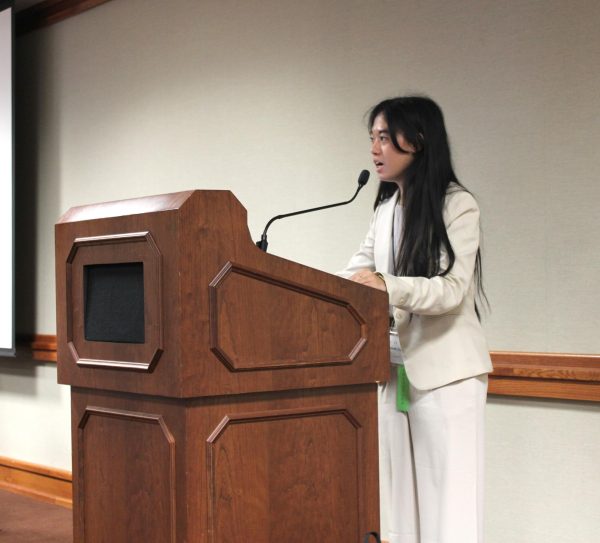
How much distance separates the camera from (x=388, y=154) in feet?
7.13

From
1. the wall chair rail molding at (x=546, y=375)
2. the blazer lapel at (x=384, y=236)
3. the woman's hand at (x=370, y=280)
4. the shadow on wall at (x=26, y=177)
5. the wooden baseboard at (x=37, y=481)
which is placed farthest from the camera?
the shadow on wall at (x=26, y=177)

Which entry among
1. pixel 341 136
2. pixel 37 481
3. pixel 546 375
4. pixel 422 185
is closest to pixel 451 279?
pixel 422 185

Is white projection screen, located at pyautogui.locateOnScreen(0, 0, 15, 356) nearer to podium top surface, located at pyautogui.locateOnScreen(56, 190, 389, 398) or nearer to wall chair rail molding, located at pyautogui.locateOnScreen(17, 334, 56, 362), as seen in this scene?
wall chair rail molding, located at pyautogui.locateOnScreen(17, 334, 56, 362)

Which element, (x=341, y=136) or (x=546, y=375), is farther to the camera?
(x=341, y=136)

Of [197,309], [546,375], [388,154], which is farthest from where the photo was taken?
[546,375]

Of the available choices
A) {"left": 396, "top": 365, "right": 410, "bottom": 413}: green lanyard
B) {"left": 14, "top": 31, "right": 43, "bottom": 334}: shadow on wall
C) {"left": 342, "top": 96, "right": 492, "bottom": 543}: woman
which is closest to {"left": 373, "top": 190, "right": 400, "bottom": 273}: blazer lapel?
{"left": 342, "top": 96, "right": 492, "bottom": 543}: woman

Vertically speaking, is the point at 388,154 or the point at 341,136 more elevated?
the point at 341,136

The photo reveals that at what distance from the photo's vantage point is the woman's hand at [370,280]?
1854mm

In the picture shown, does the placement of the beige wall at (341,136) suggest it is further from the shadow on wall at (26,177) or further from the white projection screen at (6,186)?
the white projection screen at (6,186)

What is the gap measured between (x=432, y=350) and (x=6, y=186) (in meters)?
3.51

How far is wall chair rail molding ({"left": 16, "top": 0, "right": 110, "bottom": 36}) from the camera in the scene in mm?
4855

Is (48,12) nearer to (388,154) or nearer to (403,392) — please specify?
(388,154)

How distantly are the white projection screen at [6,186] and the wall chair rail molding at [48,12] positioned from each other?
0.87ft

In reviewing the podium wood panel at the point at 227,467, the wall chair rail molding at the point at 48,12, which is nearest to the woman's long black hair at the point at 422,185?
the podium wood panel at the point at 227,467
